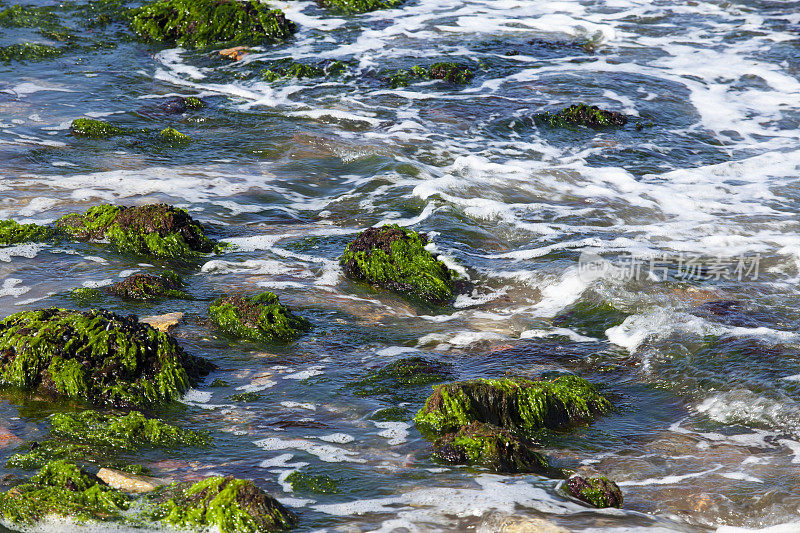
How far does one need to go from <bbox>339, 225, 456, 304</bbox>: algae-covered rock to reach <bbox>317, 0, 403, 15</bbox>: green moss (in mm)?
10878

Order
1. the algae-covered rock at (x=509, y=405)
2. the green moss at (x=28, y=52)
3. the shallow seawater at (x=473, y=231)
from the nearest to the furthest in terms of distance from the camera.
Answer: the shallow seawater at (x=473, y=231) < the algae-covered rock at (x=509, y=405) < the green moss at (x=28, y=52)

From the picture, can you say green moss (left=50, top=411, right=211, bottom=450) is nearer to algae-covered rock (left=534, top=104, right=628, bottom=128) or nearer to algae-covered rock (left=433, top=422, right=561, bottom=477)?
algae-covered rock (left=433, top=422, right=561, bottom=477)

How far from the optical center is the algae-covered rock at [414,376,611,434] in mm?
4473

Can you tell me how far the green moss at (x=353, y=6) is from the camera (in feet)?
54.4

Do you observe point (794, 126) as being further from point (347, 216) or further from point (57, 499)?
point (57, 499)

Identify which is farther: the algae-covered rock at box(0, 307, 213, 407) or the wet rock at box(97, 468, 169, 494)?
the algae-covered rock at box(0, 307, 213, 407)

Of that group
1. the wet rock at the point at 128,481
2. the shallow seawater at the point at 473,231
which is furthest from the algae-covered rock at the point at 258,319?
the wet rock at the point at 128,481

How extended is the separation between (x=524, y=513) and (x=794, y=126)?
10501mm

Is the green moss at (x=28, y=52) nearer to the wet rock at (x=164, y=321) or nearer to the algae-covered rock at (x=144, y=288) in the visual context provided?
the algae-covered rock at (x=144, y=288)

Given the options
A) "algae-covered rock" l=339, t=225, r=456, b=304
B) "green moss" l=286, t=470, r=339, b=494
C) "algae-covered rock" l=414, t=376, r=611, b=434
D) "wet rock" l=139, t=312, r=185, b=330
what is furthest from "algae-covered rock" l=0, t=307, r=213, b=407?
"algae-covered rock" l=339, t=225, r=456, b=304

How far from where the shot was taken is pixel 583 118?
11.4 metres

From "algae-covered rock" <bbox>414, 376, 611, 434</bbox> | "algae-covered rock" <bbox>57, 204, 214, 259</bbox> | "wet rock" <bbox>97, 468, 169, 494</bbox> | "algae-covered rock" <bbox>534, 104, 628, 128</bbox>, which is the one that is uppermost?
"algae-covered rock" <bbox>534, 104, 628, 128</bbox>

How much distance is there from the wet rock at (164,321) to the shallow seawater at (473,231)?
0.32 ft

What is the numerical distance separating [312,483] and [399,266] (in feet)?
10.6
